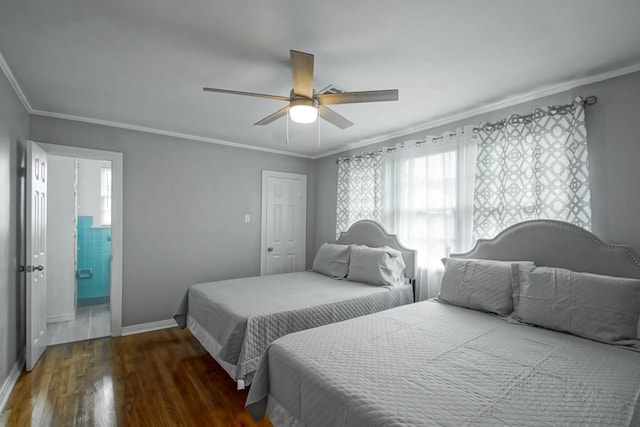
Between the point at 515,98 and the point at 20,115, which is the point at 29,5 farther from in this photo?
the point at 515,98

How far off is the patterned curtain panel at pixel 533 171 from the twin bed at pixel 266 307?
1036 mm

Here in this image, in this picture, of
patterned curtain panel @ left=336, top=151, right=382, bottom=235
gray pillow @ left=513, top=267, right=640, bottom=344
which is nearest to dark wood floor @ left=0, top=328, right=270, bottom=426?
gray pillow @ left=513, top=267, right=640, bottom=344

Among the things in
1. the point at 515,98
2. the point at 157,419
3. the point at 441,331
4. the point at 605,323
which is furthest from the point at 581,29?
the point at 157,419

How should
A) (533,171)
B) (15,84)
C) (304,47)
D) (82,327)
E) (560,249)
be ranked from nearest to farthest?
(304,47) → (560,249) → (15,84) → (533,171) → (82,327)

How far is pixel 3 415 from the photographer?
6.99 ft

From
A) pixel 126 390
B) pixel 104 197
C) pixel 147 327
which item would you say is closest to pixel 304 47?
pixel 126 390

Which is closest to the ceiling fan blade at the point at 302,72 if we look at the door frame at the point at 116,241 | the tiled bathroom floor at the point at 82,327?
the door frame at the point at 116,241

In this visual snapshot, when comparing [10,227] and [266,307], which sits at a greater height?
[10,227]

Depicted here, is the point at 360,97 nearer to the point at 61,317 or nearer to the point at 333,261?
the point at 333,261

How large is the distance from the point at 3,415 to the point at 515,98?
15.4ft

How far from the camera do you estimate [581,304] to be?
1986 mm

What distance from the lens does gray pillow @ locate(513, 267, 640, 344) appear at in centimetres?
185

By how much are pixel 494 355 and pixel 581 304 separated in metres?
0.81

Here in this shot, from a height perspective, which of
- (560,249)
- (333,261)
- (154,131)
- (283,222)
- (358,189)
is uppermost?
(154,131)
